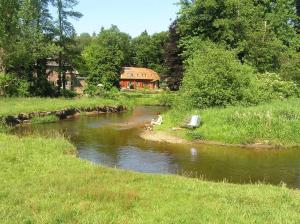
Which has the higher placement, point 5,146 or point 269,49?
point 269,49

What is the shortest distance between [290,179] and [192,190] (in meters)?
7.30

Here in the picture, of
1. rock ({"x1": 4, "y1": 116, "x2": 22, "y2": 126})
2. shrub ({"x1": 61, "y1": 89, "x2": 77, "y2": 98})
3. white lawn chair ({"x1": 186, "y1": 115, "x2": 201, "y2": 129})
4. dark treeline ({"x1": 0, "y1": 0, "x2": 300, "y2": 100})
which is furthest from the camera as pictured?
shrub ({"x1": 61, "y1": 89, "x2": 77, "y2": 98})

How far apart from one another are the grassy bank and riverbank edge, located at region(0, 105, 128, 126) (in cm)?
1256

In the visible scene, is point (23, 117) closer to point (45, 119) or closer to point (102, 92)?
point (45, 119)

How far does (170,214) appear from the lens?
9828mm

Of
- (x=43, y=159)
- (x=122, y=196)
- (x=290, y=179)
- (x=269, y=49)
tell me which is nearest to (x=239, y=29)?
(x=269, y=49)

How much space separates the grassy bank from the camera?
2581 centimetres

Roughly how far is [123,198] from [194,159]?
11.0 metres

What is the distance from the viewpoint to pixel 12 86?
48.0 meters

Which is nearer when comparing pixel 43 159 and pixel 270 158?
pixel 43 159

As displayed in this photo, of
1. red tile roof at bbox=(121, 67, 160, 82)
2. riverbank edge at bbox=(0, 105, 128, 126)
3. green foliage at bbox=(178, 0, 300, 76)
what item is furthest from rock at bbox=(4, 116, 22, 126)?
red tile roof at bbox=(121, 67, 160, 82)

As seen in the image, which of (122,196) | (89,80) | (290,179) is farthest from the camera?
(89,80)

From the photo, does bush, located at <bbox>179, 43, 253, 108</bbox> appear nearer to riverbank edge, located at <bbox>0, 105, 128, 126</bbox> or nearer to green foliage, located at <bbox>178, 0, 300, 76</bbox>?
green foliage, located at <bbox>178, 0, 300, 76</bbox>

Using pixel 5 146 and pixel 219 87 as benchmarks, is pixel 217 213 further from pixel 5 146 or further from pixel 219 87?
pixel 219 87
